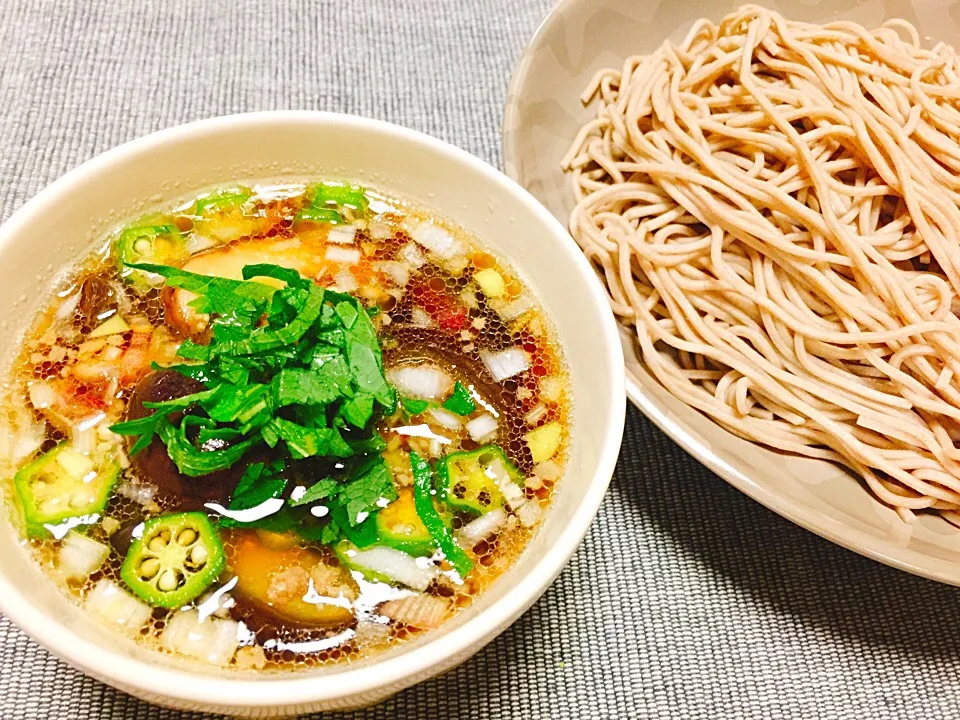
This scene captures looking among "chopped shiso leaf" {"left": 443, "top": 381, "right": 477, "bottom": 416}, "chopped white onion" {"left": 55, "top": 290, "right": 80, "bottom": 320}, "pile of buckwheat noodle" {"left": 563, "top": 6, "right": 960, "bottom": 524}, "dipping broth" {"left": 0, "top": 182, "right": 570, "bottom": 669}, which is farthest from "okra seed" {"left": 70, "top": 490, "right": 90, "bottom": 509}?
"pile of buckwheat noodle" {"left": 563, "top": 6, "right": 960, "bottom": 524}

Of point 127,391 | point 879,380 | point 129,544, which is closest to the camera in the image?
point 129,544

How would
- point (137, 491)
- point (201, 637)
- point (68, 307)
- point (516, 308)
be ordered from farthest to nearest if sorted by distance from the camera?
point (516, 308) < point (68, 307) < point (137, 491) < point (201, 637)

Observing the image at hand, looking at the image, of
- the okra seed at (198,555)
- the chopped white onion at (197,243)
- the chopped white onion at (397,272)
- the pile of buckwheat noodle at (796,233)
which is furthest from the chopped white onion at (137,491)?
the pile of buckwheat noodle at (796,233)

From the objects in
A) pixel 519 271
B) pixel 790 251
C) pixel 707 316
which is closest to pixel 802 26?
pixel 790 251

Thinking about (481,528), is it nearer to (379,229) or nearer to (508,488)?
(508,488)

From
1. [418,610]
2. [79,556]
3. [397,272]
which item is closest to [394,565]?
[418,610]

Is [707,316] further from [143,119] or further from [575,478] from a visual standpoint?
[143,119]

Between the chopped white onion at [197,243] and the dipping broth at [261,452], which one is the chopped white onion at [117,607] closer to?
the dipping broth at [261,452]
